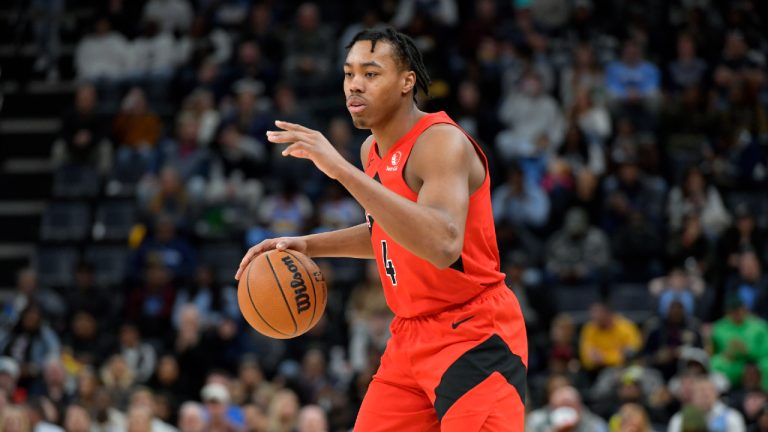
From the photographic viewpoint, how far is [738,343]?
12023 mm

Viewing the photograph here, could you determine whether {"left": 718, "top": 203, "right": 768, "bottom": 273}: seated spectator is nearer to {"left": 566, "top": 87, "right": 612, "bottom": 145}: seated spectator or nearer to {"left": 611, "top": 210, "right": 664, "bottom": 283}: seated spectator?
{"left": 611, "top": 210, "right": 664, "bottom": 283}: seated spectator

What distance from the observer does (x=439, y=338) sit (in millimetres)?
5156

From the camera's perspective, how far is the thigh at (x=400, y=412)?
17.2 ft

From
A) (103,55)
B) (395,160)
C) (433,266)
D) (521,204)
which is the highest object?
(395,160)

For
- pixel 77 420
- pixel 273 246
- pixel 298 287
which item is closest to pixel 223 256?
pixel 77 420

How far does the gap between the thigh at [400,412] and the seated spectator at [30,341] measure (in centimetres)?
930

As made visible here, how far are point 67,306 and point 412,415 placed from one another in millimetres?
10184

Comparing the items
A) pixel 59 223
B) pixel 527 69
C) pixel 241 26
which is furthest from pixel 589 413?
pixel 241 26

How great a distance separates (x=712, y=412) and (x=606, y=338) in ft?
7.63

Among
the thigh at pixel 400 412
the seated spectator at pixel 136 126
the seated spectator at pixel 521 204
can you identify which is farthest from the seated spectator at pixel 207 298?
the thigh at pixel 400 412

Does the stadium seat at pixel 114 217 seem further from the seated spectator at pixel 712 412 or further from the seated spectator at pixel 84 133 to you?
the seated spectator at pixel 712 412

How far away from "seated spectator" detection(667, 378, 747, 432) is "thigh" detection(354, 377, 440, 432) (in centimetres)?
583

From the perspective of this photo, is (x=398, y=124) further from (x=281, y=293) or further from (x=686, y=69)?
(x=686, y=69)

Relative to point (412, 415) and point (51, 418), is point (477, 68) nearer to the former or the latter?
point (51, 418)
